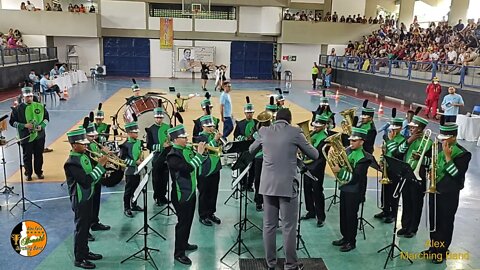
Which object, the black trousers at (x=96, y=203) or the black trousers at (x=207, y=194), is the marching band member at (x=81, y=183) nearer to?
the black trousers at (x=96, y=203)

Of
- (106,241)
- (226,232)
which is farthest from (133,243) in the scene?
(226,232)

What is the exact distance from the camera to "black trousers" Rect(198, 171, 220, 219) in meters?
8.52

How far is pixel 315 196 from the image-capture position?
8.55 m

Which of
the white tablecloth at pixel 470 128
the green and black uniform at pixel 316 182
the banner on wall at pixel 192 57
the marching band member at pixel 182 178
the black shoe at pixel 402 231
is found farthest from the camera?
the banner on wall at pixel 192 57

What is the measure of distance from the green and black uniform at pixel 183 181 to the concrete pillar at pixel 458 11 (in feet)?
110

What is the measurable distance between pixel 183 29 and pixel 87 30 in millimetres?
9515

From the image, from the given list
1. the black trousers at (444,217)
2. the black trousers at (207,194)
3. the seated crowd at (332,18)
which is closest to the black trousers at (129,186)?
the black trousers at (207,194)

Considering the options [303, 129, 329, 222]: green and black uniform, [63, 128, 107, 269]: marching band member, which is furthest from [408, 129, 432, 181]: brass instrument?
[63, 128, 107, 269]: marching band member

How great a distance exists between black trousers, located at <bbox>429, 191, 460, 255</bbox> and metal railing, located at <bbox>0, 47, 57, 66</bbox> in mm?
27751

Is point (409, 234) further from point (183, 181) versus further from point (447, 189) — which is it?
point (183, 181)

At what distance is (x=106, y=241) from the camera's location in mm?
7746

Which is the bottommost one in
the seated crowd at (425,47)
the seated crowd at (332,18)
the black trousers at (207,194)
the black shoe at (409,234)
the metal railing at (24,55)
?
the black shoe at (409,234)

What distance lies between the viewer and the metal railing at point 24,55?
2751cm

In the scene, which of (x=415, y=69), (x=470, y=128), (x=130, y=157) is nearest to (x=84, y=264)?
(x=130, y=157)
